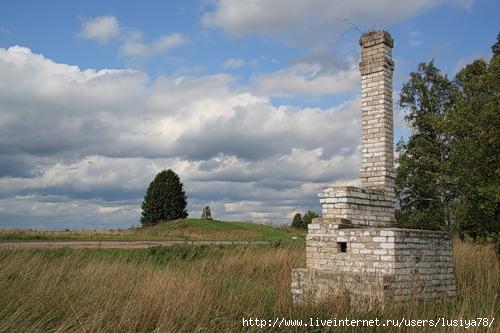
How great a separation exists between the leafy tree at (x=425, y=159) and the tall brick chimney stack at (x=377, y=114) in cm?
1161

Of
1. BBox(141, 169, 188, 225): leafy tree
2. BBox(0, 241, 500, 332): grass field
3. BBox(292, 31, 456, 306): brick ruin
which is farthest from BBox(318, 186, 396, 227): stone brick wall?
BBox(141, 169, 188, 225): leafy tree

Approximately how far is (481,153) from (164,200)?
113ft

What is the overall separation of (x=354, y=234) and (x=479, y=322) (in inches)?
132

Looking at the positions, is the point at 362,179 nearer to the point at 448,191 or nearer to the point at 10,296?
the point at 10,296

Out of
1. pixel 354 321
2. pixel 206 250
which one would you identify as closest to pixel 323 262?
pixel 354 321

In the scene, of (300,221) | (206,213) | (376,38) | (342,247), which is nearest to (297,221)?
(300,221)

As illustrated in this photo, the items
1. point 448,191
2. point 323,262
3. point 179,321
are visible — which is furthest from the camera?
point 448,191

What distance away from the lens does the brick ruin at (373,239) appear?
346 inches

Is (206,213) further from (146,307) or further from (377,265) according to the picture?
(146,307)

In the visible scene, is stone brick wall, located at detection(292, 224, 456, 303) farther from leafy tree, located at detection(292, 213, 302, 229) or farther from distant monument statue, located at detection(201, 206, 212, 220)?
leafy tree, located at detection(292, 213, 302, 229)

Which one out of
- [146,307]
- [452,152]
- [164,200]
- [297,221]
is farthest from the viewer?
[297,221]

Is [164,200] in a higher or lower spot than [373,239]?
higher

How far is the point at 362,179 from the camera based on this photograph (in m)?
10.8

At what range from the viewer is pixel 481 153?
1361 centimetres
